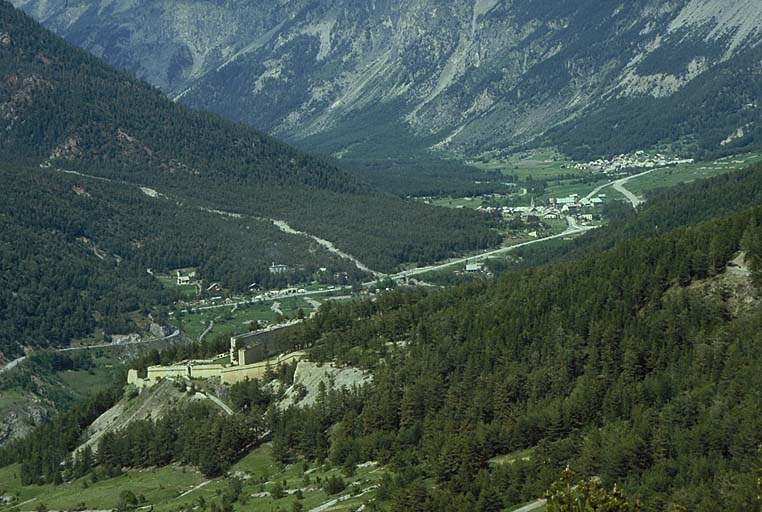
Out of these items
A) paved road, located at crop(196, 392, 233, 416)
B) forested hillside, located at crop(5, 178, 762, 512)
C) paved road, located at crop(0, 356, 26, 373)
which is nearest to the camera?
forested hillside, located at crop(5, 178, 762, 512)

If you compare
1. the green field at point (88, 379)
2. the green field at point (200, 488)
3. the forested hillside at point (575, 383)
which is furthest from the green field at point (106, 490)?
the green field at point (88, 379)

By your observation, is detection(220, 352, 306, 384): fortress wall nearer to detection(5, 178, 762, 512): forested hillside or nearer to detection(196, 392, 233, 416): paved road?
detection(196, 392, 233, 416): paved road

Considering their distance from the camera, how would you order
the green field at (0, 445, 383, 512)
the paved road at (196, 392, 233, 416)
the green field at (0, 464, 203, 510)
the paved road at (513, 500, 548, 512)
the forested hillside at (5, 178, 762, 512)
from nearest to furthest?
the paved road at (513, 500, 548, 512) < the forested hillside at (5, 178, 762, 512) < the green field at (0, 445, 383, 512) < the green field at (0, 464, 203, 510) < the paved road at (196, 392, 233, 416)

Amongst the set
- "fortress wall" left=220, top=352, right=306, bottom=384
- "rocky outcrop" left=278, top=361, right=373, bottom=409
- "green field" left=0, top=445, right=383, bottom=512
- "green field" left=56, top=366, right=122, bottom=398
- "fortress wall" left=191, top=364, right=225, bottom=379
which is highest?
"green field" left=56, top=366, right=122, bottom=398

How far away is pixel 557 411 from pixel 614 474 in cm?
1159

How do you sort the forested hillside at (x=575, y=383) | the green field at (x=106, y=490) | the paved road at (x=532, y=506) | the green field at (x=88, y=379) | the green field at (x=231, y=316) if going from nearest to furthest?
the paved road at (x=532, y=506), the forested hillside at (x=575, y=383), the green field at (x=106, y=490), the green field at (x=88, y=379), the green field at (x=231, y=316)

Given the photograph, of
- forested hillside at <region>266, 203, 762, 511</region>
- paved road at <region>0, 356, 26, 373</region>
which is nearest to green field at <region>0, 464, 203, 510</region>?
forested hillside at <region>266, 203, 762, 511</region>

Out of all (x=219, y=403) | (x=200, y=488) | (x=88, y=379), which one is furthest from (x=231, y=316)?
(x=200, y=488)

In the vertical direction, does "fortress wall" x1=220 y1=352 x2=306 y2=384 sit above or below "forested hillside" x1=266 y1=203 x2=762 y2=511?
above

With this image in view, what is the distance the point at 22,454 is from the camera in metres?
123

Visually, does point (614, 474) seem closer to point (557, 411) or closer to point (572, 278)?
point (557, 411)

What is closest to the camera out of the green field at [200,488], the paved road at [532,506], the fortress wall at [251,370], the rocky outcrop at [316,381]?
the paved road at [532,506]

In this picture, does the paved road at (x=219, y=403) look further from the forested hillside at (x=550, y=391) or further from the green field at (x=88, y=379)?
the green field at (x=88, y=379)

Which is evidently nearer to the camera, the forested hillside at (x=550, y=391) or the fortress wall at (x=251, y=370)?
the forested hillside at (x=550, y=391)
